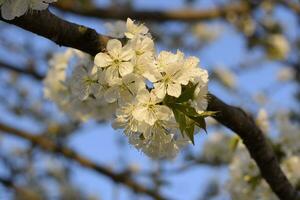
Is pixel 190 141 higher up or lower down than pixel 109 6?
lower down

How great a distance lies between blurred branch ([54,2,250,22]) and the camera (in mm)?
4676

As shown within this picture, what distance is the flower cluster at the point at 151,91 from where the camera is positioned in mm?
1609

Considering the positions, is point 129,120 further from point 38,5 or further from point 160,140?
point 38,5

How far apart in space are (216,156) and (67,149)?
3.76ft

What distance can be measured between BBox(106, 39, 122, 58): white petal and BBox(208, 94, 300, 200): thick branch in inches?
13.5

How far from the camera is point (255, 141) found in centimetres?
209

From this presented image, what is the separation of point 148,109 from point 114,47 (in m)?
0.21

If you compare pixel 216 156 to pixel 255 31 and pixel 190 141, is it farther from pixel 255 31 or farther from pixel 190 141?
pixel 190 141

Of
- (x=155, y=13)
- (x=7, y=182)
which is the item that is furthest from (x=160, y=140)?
(x=155, y=13)

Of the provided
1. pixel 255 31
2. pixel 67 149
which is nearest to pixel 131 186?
pixel 67 149

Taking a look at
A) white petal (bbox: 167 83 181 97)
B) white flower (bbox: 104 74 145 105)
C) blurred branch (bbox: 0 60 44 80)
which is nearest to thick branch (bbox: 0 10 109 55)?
white flower (bbox: 104 74 145 105)

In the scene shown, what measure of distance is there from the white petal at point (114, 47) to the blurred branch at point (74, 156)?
2715 mm

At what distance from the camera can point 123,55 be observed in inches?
65.2

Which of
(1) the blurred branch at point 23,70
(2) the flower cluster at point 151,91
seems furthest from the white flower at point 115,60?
(1) the blurred branch at point 23,70
